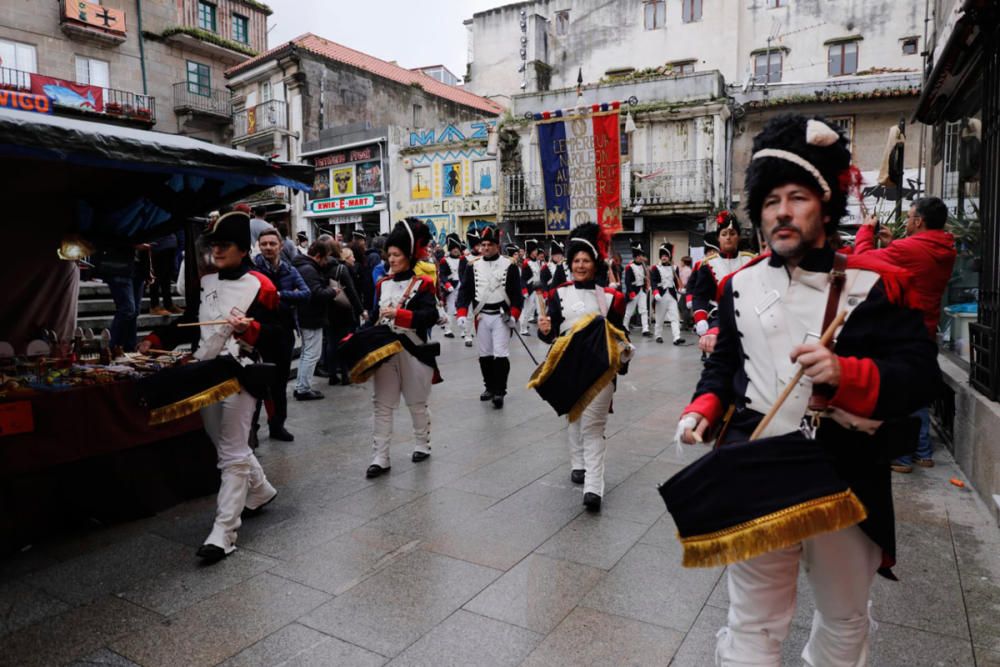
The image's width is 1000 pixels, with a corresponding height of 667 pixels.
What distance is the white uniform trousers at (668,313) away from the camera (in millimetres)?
14445

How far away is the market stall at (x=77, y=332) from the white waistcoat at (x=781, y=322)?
4.14 meters

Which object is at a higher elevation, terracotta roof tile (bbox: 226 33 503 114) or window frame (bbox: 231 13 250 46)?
window frame (bbox: 231 13 250 46)

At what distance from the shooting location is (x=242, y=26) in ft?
112

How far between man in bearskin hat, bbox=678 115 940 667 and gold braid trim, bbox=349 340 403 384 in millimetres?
3601

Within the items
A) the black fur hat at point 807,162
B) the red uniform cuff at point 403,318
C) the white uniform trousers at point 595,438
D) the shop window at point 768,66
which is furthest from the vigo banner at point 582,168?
the shop window at point 768,66

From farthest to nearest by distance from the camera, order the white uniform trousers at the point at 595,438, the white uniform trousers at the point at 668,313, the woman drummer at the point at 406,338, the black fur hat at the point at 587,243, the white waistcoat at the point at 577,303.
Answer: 1. the white uniform trousers at the point at 668,313
2. the woman drummer at the point at 406,338
3. the black fur hat at the point at 587,243
4. the white waistcoat at the point at 577,303
5. the white uniform trousers at the point at 595,438

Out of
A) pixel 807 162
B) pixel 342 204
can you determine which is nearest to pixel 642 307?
pixel 807 162

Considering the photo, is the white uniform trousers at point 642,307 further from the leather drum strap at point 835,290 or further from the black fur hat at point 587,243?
the leather drum strap at point 835,290

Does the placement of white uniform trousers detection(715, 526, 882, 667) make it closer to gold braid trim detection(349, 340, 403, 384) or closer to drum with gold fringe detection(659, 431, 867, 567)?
drum with gold fringe detection(659, 431, 867, 567)

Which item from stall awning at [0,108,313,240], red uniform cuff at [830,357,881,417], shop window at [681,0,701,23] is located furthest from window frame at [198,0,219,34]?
red uniform cuff at [830,357,881,417]

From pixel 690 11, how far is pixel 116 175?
27801 millimetres

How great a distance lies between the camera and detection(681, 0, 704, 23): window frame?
92.5 feet

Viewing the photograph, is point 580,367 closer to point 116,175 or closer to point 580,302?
point 580,302

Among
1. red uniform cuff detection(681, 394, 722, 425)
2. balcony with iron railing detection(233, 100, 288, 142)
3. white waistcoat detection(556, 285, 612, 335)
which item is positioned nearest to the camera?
red uniform cuff detection(681, 394, 722, 425)
